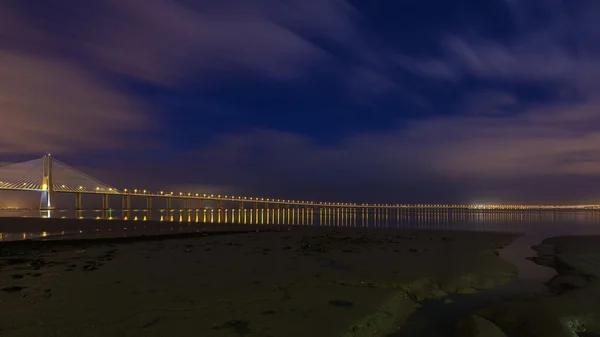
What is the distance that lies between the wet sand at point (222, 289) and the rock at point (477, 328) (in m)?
0.82

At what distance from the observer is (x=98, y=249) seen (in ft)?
36.0

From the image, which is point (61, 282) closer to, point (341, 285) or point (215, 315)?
point (215, 315)

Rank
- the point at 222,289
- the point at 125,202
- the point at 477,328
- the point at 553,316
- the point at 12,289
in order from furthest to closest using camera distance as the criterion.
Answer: the point at 125,202, the point at 222,289, the point at 12,289, the point at 553,316, the point at 477,328

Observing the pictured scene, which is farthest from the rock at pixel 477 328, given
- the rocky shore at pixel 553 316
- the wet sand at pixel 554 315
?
the wet sand at pixel 554 315

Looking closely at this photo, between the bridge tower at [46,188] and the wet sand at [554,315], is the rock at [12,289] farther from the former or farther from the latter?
the bridge tower at [46,188]

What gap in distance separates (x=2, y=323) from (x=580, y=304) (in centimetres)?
847

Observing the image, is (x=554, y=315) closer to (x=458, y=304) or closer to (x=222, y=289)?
(x=458, y=304)

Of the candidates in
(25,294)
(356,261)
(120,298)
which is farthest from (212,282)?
(356,261)

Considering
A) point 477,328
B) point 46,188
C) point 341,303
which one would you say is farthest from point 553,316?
point 46,188

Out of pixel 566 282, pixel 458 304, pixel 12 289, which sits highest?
pixel 12 289

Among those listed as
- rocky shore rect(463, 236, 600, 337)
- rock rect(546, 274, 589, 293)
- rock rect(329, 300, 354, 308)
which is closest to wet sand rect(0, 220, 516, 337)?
rock rect(329, 300, 354, 308)

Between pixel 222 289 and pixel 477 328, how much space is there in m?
4.07

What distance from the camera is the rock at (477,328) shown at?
432 centimetres

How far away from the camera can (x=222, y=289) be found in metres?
6.03
